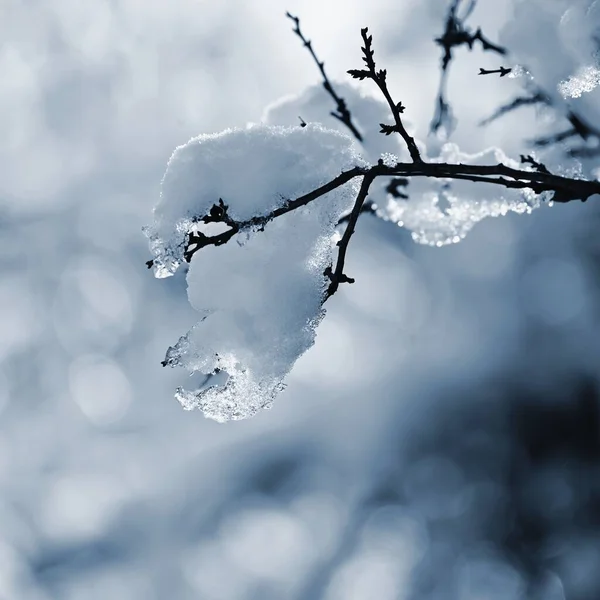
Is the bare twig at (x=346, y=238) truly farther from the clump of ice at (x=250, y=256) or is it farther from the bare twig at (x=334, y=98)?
the bare twig at (x=334, y=98)

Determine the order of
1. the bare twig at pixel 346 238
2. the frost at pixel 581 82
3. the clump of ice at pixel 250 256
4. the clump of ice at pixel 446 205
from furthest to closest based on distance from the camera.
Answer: the clump of ice at pixel 446 205
the frost at pixel 581 82
the clump of ice at pixel 250 256
the bare twig at pixel 346 238

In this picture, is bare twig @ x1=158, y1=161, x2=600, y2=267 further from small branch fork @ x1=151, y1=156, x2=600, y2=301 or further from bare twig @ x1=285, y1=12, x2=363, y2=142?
bare twig @ x1=285, y1=12, x2=363, y2=142

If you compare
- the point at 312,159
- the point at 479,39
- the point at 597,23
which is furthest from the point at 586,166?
the point at 312,159

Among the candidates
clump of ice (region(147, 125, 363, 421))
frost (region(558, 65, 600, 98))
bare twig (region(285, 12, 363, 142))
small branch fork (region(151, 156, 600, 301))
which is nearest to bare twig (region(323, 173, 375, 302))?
small branch fork (region(151, 156, 600, 301))

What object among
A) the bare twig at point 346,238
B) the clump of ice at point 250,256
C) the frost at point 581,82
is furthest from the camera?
the frost at point 581,82

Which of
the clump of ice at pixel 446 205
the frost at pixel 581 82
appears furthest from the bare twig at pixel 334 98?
the frost at pixel 581 82

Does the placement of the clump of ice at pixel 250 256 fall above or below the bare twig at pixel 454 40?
below

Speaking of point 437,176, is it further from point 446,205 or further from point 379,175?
point 446,205

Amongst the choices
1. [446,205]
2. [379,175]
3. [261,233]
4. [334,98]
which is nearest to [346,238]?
[379,175]
